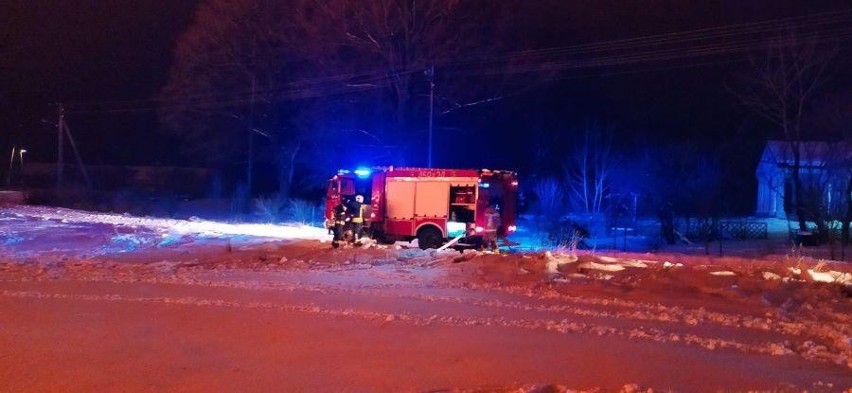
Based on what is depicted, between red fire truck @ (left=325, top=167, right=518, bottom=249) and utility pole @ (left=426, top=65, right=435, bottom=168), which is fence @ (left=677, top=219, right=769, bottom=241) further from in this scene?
utility pole @ (left=426, top=65, right=435, bottom=168)

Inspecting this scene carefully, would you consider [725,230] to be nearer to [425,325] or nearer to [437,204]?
[437,204]

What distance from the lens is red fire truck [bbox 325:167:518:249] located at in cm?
2341

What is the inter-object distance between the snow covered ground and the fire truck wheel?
249 inches

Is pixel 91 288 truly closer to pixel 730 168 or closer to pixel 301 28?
pixel 301 28

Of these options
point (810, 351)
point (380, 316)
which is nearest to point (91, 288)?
point (380, 316)

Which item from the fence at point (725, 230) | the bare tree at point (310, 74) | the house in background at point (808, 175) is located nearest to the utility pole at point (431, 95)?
the bare tree at point (310, 74)

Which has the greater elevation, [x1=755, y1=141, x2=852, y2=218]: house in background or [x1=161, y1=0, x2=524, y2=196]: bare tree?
[x1=161, y1=0, x2=524, y2=196]: bare tree

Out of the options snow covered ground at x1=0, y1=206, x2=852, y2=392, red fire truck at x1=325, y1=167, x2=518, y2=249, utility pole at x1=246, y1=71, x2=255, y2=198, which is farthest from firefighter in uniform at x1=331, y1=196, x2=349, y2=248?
utility pole at x1=246, y1=71, x2=255, y2=198

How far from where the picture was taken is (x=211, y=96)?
44.7 metres

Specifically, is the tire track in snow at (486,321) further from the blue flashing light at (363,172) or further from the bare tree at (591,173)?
the bare tree at (591,173)

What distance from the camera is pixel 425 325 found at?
962 cm

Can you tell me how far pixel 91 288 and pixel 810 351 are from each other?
10443 millimetres

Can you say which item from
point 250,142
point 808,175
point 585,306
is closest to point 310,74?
point 250,142

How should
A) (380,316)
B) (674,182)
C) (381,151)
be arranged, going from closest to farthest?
(380,316) < (674,182) < (381,151)
